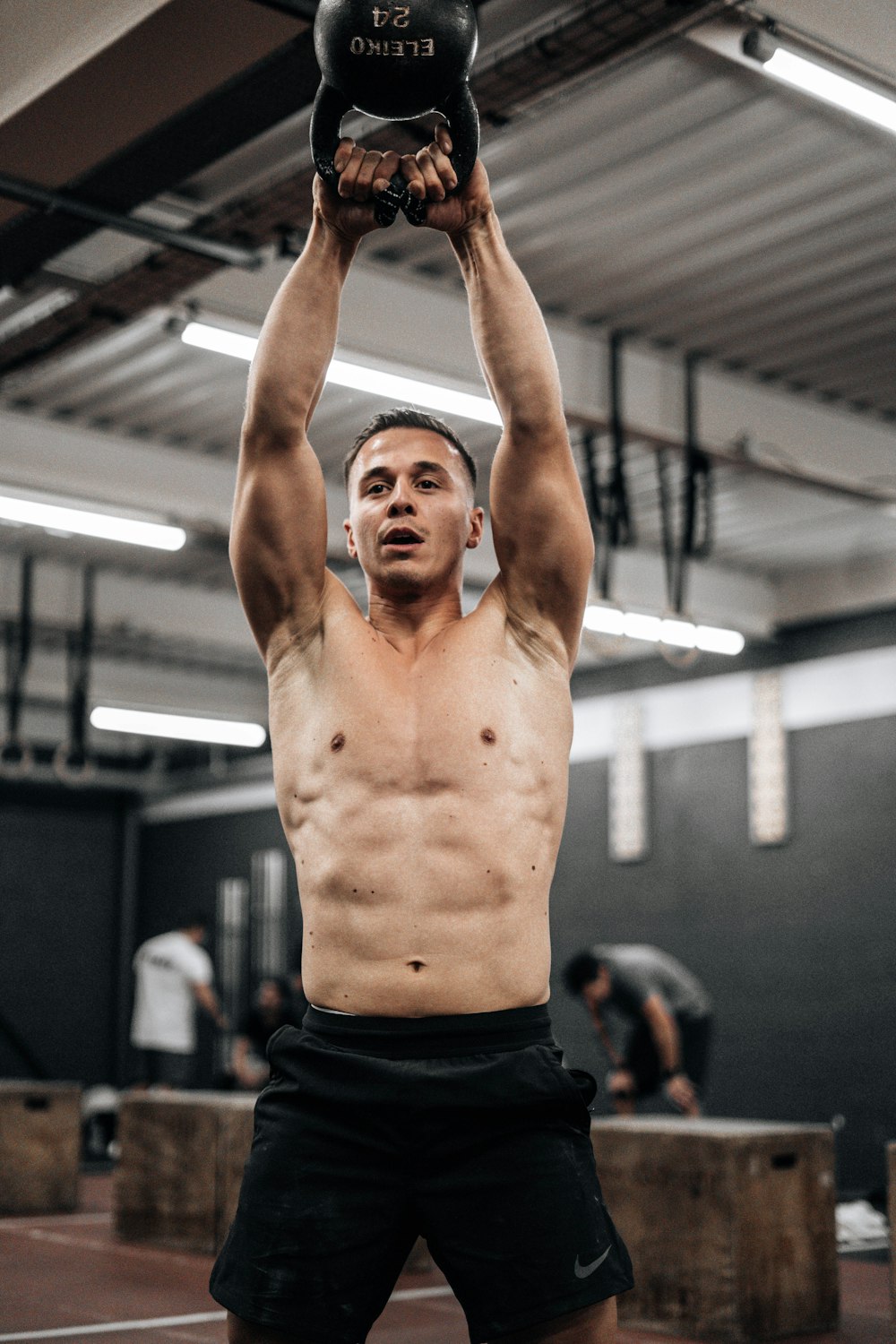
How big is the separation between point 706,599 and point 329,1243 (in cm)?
790

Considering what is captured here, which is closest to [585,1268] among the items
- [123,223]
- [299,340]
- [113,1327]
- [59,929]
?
[299,340]

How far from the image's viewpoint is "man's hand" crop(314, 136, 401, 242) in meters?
1.95

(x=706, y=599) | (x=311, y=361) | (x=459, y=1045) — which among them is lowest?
(x=459, y=1045)

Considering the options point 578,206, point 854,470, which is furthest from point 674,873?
point 578,206

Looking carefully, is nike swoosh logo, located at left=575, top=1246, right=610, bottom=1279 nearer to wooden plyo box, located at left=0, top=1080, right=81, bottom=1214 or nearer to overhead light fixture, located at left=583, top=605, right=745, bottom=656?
overhead light fixture, located at left=583, top=605, right=745, bottom=656

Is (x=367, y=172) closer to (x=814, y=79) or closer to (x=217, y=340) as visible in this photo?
(x=814, y=79)

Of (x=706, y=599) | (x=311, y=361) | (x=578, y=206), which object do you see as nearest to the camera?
(x=311, y=361)

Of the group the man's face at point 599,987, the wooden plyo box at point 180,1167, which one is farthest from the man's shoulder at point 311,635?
the man's face at point 599,987

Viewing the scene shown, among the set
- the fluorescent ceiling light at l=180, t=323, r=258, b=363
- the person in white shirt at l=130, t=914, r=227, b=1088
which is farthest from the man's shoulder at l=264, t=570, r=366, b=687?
the person in white shirt at l=130, t=914, r=227, b=1088

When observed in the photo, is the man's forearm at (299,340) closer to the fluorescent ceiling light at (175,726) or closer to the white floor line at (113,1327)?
the white floor line at (113,1327)

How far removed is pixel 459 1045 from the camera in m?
1.84

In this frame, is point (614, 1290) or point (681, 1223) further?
point (681, 1223)

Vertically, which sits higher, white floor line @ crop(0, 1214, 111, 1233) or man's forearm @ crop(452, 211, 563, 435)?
man's forearm @ crop(452, 211, 563, 435)

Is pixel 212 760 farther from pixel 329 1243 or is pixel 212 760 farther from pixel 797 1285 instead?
pixel 329 1243
